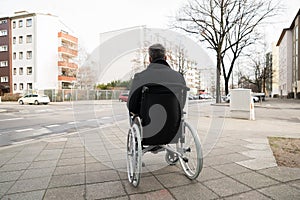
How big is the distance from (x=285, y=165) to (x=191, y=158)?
1.37 metres

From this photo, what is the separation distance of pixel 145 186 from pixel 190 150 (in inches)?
26.4

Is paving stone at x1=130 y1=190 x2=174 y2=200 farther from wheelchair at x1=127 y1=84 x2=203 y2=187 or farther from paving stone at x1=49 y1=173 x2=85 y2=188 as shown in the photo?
paving stone at x1=49 y1=173 x2=85 y2=188

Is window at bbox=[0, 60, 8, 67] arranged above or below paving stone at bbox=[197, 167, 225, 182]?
above

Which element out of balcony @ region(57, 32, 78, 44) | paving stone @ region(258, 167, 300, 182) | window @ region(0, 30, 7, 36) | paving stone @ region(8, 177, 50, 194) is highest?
window @ region(0, 30, 7, 36)

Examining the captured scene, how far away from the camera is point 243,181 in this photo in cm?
289

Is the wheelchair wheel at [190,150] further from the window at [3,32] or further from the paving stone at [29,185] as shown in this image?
the window at [3,32]

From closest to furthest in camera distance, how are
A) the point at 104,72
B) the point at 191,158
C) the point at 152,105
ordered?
the point at 152,105, the point at 191,158, the point at 104,72

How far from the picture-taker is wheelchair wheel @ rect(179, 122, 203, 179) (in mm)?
2719

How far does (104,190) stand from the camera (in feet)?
8.78

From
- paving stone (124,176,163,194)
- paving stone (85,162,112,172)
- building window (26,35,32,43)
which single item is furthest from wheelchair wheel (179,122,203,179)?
Answer: building window (26,35,32,43)

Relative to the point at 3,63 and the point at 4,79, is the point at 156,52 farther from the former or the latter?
the point at 3,63

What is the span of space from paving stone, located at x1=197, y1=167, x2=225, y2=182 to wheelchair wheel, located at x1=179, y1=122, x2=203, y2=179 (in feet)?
0.42

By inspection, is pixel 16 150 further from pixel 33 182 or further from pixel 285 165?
pixel 285 165

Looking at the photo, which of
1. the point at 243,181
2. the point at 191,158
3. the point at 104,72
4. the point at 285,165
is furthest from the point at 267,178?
the point at 104,72
